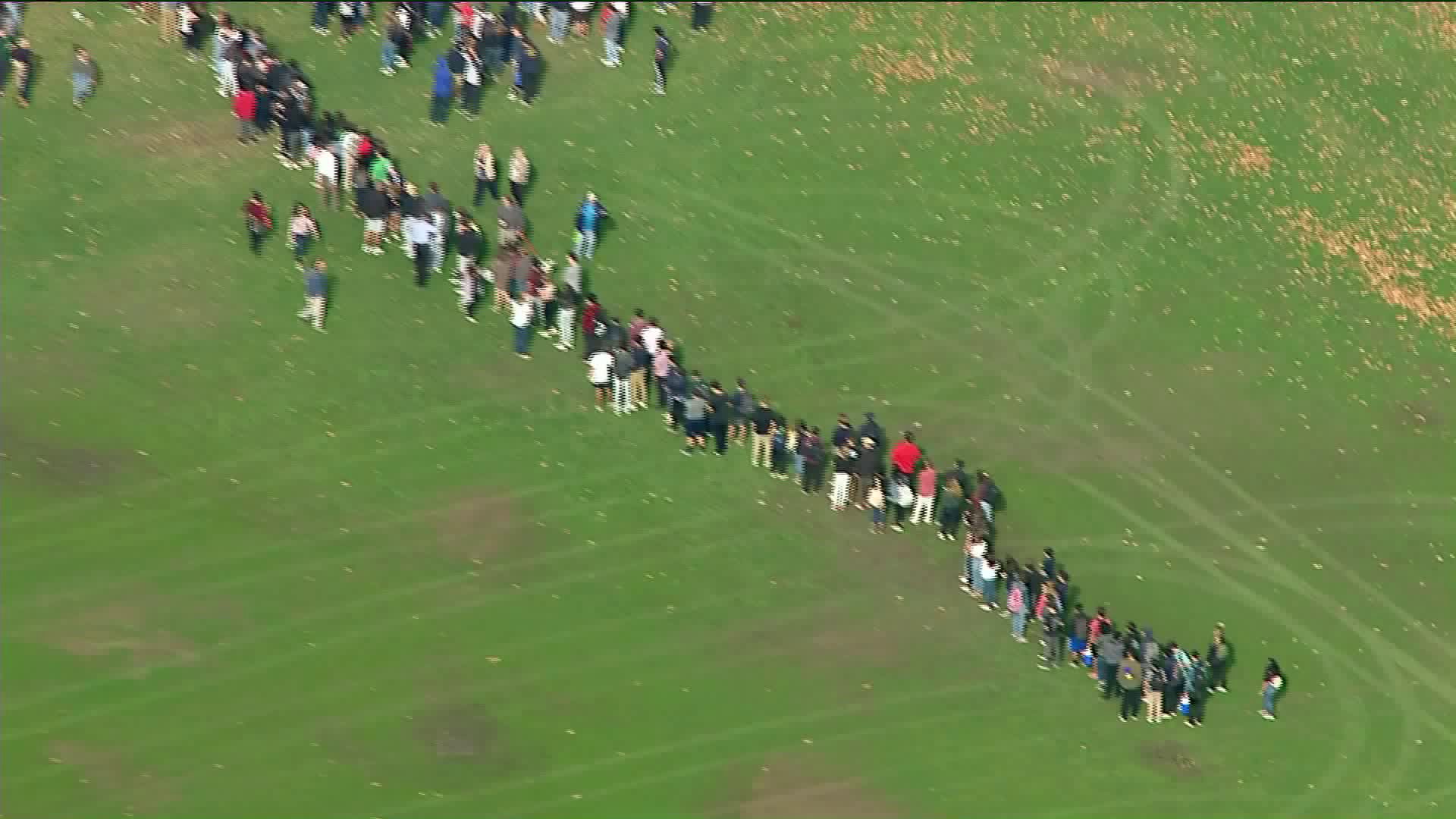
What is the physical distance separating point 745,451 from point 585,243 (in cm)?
558

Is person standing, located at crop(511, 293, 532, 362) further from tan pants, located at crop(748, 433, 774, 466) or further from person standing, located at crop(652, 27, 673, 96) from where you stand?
person standing, located at crop(652, 27, 673, 96)

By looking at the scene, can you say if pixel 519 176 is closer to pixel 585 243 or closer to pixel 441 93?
pixel 585 243

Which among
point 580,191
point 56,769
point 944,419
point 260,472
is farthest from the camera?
point 580,191

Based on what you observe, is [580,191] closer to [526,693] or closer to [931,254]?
[931,254]

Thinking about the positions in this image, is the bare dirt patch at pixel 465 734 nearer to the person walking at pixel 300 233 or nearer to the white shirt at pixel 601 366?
the white shirt at pixel 601 366

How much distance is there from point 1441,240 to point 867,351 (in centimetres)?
1307

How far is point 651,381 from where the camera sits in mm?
34719

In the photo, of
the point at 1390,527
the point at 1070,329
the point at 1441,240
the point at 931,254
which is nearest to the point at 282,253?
the point at 931,254

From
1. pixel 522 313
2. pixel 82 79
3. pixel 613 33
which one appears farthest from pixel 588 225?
pixel 82 79

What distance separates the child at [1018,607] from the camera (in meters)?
32.1

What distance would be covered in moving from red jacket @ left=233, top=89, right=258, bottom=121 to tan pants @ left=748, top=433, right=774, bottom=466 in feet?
40.0


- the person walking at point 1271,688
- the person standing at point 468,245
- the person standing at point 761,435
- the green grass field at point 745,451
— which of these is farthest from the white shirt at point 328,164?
the person walking at point 1271,688

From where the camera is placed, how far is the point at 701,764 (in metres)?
30.5

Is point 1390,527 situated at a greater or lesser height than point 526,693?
greater
